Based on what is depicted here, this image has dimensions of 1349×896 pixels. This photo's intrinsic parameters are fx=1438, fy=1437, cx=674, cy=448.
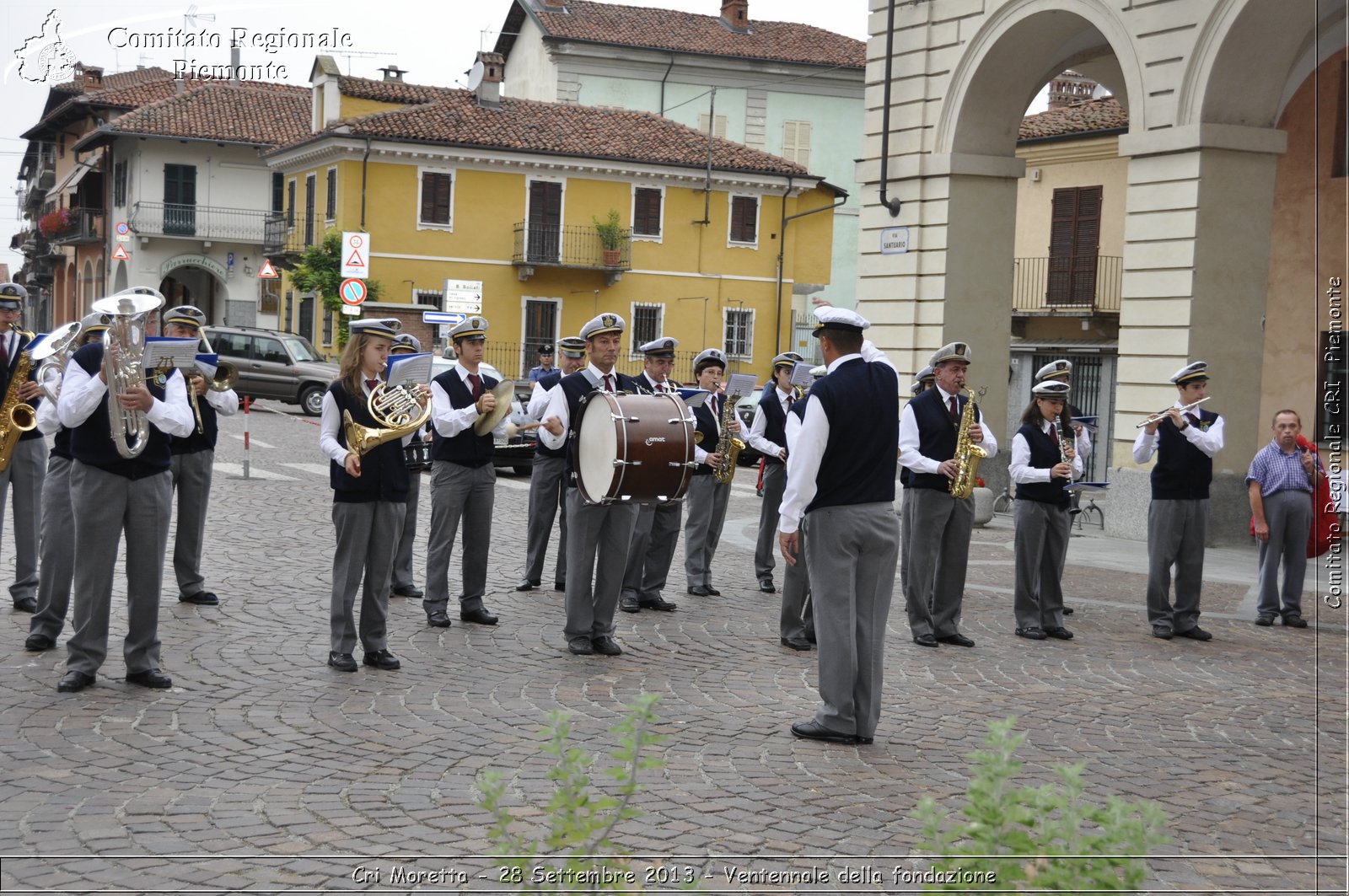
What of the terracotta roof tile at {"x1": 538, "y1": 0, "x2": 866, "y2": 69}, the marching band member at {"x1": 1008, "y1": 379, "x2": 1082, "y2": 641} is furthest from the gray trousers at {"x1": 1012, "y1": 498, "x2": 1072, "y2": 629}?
the terracotta roof tile at {"x1": 538, "y1": 0, "x2": 866, "y2": 69}

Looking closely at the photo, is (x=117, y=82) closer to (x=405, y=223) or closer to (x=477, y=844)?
(x=405, y=223)

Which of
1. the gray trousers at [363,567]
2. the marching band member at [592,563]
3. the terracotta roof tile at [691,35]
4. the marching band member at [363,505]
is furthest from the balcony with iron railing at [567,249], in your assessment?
the gray trousers at [363,567]

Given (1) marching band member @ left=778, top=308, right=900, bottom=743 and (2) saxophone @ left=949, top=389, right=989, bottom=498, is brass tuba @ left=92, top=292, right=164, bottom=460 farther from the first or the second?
(2) saxophone @ left=949, top=389, right=989, bottom=498

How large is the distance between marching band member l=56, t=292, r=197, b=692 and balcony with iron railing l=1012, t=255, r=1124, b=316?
2260 cm

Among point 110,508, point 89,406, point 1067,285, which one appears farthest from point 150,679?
point 1067,285

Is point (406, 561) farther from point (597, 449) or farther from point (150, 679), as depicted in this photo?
point (150, 679)

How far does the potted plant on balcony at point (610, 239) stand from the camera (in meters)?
45.8

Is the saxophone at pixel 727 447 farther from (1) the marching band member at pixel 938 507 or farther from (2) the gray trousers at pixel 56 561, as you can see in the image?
(2) the gray trousers at pixel 56 561

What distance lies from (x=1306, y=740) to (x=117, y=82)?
205 feet

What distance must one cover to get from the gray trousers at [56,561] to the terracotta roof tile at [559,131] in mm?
35243

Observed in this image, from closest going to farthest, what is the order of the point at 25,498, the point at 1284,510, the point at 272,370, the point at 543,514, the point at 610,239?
the point at 25,498, the point at 543,514, the point at 1284,510, the point at 272,370, the point at 610,239

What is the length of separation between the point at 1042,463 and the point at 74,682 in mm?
6969

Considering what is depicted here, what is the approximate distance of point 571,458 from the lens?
962 cm

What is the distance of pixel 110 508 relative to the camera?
7.76m
